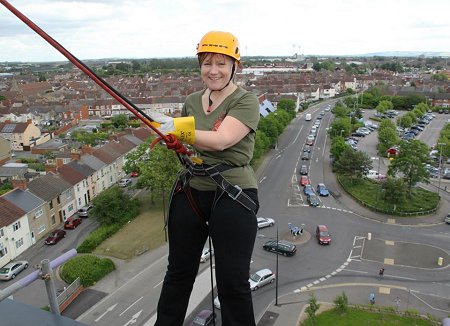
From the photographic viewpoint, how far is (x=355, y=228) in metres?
27.1

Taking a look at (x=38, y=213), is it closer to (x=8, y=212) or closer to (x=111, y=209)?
(x=8, y=212)

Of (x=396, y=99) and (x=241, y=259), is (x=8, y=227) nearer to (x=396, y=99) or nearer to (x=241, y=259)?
(x=241, y=259)

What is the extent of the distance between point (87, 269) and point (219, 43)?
20.5 m

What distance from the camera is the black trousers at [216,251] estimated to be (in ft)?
12.5

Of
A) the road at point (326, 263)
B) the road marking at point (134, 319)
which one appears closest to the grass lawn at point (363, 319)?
the road at point (326, 263)

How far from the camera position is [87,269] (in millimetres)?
21531

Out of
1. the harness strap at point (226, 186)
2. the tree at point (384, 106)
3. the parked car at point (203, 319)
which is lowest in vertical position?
the parked car at point (203, 319)

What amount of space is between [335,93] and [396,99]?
24302 mm

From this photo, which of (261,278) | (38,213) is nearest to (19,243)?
(38,213)

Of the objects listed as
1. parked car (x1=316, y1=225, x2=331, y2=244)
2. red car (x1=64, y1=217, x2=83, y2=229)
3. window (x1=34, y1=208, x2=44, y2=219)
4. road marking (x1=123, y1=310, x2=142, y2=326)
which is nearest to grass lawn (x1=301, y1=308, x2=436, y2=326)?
parked car (x1=316, y1=225, x2=331, y2=244)

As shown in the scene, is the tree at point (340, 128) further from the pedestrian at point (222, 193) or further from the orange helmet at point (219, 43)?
the orange helmet at point (219, 43)

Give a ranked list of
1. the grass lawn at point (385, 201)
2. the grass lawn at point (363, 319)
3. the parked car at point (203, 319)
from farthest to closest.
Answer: the grass lawn at point (385, 201)
the grass lawn at point (363, 319)
the parked car at point (203, 319)

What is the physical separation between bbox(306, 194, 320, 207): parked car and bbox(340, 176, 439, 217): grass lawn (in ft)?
10.8

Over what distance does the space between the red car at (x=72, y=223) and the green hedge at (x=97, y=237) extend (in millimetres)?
2086
